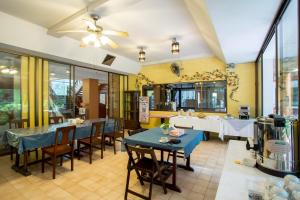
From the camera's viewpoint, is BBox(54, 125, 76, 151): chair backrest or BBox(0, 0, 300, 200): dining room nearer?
BBox(0, 0, 300, 200): dining room

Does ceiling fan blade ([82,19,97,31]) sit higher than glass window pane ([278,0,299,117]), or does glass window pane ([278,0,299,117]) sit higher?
ceiling fan blade ([82,19,97,31])

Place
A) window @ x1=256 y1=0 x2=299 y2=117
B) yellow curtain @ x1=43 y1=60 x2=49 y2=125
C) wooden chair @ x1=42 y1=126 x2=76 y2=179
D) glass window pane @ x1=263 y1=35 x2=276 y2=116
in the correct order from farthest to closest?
yellow curtain @ x1=43 y1=60 x2=49 y2=125 < glass window pane @ x1=263 y1=35 x2=276 y2=116 < wooden chair @ x1=42 y1=126 x2=76 y2=179 < window @ x1=256 y1=0 x2=299 y2=117

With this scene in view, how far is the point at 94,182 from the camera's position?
2.72 metres

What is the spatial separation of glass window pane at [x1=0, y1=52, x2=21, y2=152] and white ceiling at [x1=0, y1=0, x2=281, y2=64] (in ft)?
4.83

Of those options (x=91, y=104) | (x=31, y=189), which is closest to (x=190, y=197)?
(x=31, y=189)

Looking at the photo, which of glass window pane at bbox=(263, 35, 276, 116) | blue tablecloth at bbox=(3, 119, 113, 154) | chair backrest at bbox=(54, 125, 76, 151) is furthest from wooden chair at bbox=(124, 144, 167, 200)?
glass window pane at bbox=(263, 35, 276, 116)

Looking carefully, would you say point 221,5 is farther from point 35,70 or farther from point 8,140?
point 35,70

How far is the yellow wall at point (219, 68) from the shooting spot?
519 cm

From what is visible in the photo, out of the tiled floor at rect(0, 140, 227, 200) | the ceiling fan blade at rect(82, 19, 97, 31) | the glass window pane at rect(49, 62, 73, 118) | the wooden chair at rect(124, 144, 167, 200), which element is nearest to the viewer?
the wooden chair at rect(124, 144, 167, 200)

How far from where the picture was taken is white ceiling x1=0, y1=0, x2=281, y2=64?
2146mm

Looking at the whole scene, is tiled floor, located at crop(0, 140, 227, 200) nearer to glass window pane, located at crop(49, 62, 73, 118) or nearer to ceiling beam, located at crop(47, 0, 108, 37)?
glass window pane, located at crop(49, 62, 73, 118)

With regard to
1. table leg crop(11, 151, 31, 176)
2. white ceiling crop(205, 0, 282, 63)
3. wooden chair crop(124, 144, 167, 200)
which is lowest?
table leg crop(11, 151, 31, 176)

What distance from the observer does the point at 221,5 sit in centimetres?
198

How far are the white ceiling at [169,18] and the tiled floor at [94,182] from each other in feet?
8.65
